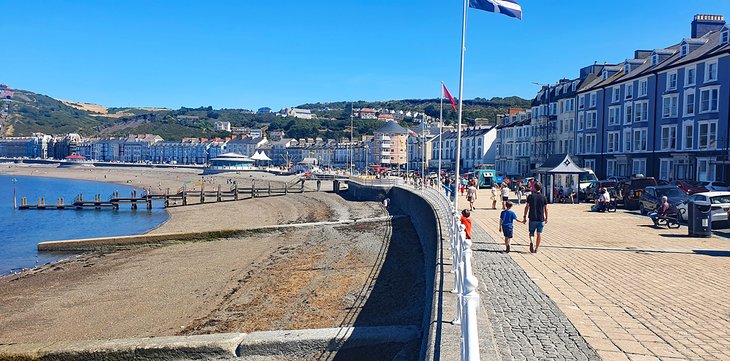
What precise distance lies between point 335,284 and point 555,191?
1929cm

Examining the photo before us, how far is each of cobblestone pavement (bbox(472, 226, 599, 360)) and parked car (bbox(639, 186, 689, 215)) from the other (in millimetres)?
15184

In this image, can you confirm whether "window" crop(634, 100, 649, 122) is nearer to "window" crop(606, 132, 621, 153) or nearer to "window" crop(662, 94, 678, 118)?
"window" crop(662, 94, 678, 118)

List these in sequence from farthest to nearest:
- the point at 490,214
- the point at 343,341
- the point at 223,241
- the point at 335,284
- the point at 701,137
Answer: the point at 701,137
the point at 223,241
the point at 490,214
the point at 335,284
the point at 343,341

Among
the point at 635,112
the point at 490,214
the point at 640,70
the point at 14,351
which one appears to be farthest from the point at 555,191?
the point at 14,351

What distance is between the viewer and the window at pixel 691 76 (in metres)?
37.4

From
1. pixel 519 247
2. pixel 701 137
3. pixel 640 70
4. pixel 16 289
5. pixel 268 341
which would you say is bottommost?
pixel 16 289

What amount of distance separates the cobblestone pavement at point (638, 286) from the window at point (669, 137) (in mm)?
24135

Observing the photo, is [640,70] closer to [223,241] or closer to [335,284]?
[223,241]

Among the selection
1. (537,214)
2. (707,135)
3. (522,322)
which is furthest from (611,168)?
(522,322)

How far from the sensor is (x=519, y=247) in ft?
46.1

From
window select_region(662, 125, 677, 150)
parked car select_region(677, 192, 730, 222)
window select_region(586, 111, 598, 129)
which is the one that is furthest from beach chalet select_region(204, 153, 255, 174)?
parked car select_region(677, 192, 730, 222)

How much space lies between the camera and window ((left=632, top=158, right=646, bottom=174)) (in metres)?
43.3

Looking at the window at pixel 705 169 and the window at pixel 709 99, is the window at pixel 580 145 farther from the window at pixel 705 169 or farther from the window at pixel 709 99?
the window at pixel 709 99

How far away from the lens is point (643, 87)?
43438mm
